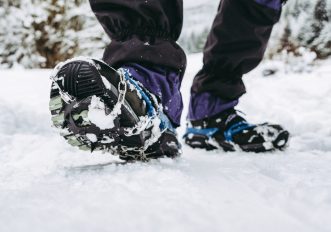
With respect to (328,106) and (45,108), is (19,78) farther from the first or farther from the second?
(328,106)

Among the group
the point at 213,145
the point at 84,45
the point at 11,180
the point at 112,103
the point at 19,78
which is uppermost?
the point at 112,103

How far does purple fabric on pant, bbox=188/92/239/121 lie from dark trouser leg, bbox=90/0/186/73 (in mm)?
390

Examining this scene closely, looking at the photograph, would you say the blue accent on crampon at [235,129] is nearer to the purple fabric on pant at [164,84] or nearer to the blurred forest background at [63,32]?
the purple fabric on pant at [164,84]

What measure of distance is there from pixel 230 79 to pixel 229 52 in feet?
0.29

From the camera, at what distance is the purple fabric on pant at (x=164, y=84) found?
0.88 metres

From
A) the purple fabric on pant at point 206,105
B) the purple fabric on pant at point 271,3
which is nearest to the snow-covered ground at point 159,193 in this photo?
the purple fabric on pant at point 206,105

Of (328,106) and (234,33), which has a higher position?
(234,33)

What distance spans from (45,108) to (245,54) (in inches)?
34.3

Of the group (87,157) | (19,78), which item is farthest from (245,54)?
(19,78)

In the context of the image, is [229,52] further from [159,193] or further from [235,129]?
[159,193]

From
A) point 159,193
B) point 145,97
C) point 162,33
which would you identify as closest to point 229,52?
point 162,33

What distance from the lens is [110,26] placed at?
0.93m

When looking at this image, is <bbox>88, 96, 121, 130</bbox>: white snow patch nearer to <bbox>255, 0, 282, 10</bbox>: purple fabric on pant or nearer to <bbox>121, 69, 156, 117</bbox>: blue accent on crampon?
<bbox>121, 69, 156, 117</bbox>: blue accent on crampon

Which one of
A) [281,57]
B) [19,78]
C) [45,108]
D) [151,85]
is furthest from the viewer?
[281,57]
